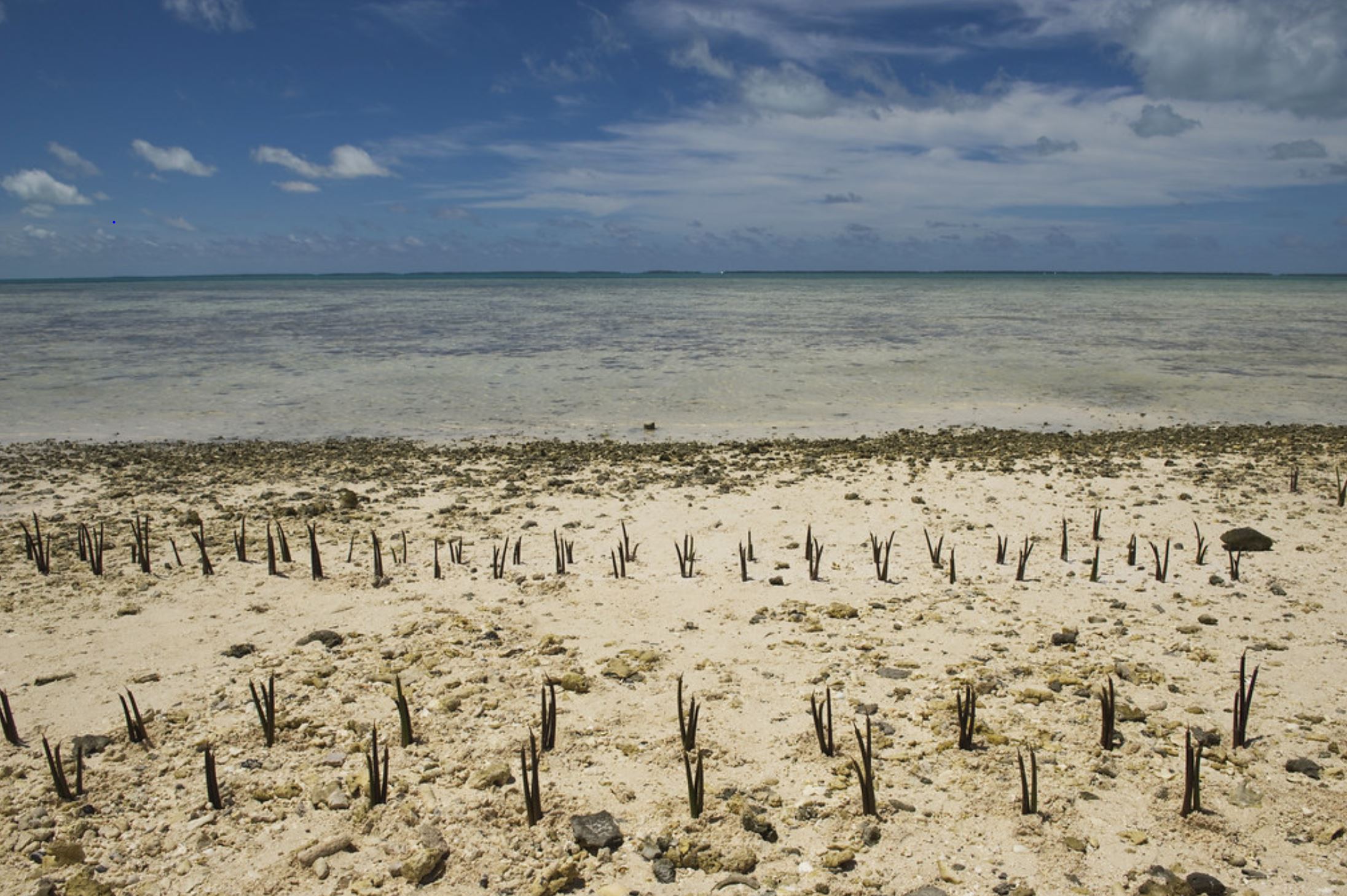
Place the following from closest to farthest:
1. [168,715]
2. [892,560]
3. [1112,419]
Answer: [168,715]
[892,560]
[1112,419]

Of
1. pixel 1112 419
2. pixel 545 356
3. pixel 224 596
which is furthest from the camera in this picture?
pixel 545 356

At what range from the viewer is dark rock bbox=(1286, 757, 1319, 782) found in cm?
438

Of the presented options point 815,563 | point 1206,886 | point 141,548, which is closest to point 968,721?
point 1206,886

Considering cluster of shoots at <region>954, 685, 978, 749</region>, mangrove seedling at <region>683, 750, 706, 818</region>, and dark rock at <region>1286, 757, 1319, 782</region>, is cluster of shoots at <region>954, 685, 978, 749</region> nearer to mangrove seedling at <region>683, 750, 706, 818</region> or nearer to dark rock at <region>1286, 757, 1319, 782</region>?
mangrove seedling at <region>683, 750, 706, 818</region>

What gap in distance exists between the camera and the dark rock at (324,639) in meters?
6.04

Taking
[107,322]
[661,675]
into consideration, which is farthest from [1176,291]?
[661,675]

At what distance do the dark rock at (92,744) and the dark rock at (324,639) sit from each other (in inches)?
54.9

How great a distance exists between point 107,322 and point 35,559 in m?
48.8

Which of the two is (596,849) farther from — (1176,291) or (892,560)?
(1176,291)

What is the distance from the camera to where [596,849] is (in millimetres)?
3977

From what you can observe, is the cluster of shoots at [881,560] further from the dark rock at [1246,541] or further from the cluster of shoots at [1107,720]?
the dark rock at [1246,541]

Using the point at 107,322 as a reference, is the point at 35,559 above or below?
below

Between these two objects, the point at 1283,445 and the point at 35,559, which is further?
the point at 1283,445

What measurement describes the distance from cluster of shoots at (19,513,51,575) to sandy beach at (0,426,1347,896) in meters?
0.13
